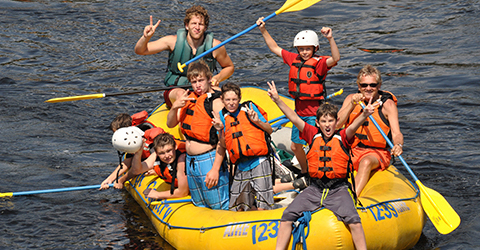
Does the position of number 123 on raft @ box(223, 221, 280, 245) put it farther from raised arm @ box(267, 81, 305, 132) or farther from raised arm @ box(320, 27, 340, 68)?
raised arm @ box(320, 27, 340, 68)

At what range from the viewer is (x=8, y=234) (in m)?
5.82

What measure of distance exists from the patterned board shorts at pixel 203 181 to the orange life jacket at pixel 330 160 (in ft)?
3.30

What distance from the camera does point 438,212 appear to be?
16.0 ft

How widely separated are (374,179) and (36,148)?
546 cm

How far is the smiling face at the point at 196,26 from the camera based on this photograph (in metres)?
6.24

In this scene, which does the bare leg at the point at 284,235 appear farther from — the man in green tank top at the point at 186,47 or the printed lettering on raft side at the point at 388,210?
the man in green tank top at the point at 186,47

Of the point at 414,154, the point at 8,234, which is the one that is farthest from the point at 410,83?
the point at 8,234

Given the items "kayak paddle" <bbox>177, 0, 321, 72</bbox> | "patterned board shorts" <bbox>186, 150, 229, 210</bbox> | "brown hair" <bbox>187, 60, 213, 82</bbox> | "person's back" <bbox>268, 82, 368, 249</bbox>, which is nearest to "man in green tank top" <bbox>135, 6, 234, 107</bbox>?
"kayak paddle" <bbox>177, 0, 321, 72</bbox>

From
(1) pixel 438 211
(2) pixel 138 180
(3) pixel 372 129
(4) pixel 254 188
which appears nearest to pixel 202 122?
(4) pixel 254 188

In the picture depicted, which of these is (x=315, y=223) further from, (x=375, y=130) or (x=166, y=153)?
(x=166, y=153)

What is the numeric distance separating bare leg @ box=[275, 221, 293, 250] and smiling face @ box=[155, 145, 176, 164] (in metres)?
1.60

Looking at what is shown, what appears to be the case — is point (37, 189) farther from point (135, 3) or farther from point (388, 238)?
point (135, 3)

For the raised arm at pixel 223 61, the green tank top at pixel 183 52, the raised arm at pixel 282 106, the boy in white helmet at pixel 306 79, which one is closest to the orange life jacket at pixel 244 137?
the raised arm at pixel 282 106

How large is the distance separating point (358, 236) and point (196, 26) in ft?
10.7
